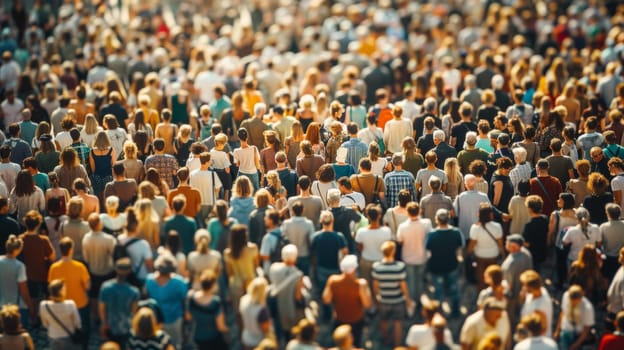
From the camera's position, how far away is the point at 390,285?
1184 cm

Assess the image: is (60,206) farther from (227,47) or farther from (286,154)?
(227,47)

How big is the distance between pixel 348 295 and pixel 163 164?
14.3 feet

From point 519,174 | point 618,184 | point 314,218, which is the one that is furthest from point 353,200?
point 618,184

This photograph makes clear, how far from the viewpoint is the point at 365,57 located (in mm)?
24938

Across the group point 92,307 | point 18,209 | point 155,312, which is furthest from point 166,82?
point 155,312

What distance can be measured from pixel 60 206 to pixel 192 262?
2481 mm

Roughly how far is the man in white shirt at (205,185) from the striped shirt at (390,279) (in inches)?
133

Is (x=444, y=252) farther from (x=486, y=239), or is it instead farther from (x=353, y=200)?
(x=353, y=200)

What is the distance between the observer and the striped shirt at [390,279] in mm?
11812

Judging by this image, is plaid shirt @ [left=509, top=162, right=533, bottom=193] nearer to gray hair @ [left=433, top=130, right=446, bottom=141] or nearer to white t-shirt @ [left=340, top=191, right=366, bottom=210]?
gray hair @ [left=433, top=130, right=446, bottom=141]

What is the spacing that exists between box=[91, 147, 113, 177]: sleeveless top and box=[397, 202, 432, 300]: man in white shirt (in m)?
4.87

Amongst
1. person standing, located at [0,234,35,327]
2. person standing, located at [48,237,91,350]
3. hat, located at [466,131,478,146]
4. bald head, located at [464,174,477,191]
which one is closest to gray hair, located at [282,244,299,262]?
person standing, located at [48,237,91,350]

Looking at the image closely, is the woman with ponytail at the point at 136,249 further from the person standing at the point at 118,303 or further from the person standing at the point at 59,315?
the person standing at the point at 59,315

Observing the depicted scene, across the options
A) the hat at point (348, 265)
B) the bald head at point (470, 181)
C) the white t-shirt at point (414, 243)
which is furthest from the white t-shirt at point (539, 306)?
the bald head at point (470, 181)
